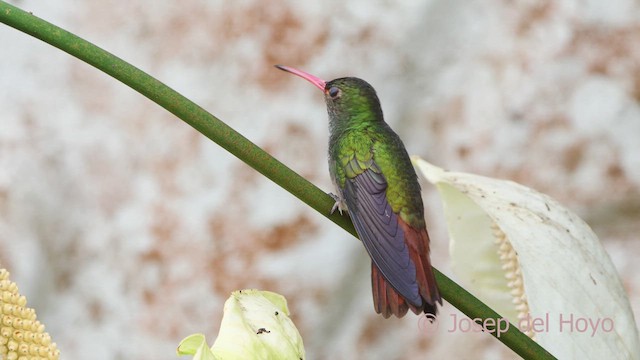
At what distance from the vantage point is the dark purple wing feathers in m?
0.48

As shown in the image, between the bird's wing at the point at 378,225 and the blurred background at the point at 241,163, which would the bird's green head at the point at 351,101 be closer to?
the bird's wing at the point at 378,225

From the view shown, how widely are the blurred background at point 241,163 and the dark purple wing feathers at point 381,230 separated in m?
0.38

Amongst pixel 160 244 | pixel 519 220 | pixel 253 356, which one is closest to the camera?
pixel 253 356

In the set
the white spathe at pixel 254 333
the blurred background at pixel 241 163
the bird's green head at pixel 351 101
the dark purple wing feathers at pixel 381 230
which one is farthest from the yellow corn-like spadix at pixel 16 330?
the blurred background at pixel 241 163

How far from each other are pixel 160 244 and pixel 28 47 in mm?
237

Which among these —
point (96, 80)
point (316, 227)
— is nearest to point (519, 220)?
point (316, 227)

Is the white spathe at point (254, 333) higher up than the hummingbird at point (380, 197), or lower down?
lower down

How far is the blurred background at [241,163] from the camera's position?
0.93m

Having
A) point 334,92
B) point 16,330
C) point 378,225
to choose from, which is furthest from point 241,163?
point 16,330

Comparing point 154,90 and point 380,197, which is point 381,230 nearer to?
point 380,197

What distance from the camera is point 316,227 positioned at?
0.95 meters

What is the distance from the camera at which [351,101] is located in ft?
2.16

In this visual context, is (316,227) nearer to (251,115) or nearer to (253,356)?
(251,115)

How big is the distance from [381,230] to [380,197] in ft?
0.11
